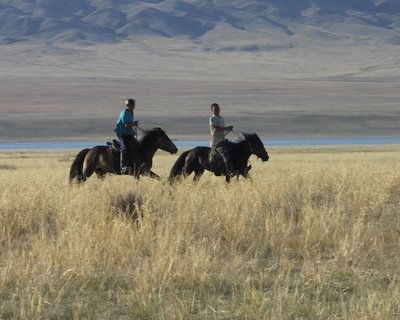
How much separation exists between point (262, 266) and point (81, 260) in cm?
153

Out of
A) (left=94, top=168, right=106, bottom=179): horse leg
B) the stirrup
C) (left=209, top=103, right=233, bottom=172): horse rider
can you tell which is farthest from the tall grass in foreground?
(left=94, top=168, right=106, bottom=179): horse leg

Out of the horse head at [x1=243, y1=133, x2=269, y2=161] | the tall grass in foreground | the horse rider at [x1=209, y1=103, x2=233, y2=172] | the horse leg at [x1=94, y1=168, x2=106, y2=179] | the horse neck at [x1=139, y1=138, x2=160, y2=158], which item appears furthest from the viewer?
the horse leg at [x1=94, y1=168, x2=106, y2=179]

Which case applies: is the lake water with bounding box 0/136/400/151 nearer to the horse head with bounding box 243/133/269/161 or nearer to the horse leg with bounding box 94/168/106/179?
the horse leg with bounding box 94/168/106/179

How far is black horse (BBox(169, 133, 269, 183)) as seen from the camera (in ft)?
47.1

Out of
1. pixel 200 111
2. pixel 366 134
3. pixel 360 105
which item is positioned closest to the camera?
pixel 366 134

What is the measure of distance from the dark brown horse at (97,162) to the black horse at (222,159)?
0.95 metres

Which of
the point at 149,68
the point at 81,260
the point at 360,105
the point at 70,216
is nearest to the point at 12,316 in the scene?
the point at 81,260

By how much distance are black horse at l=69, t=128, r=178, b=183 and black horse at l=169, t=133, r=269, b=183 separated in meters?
0.42

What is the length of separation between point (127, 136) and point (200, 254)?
7018mm

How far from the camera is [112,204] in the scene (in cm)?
1042

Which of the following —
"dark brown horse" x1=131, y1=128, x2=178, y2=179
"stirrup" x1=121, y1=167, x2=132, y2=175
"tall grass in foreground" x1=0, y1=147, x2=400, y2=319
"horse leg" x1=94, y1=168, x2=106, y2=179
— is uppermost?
"dark brown horse" x1=131, y1=128, x2=178, y2=179

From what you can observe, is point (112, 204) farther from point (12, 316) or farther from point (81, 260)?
point (12, 316)

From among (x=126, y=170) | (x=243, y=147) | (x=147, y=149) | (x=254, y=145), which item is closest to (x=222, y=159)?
(x=243, y=147)

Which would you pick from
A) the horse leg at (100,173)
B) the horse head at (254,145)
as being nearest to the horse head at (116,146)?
the horse leg at (100,173)
